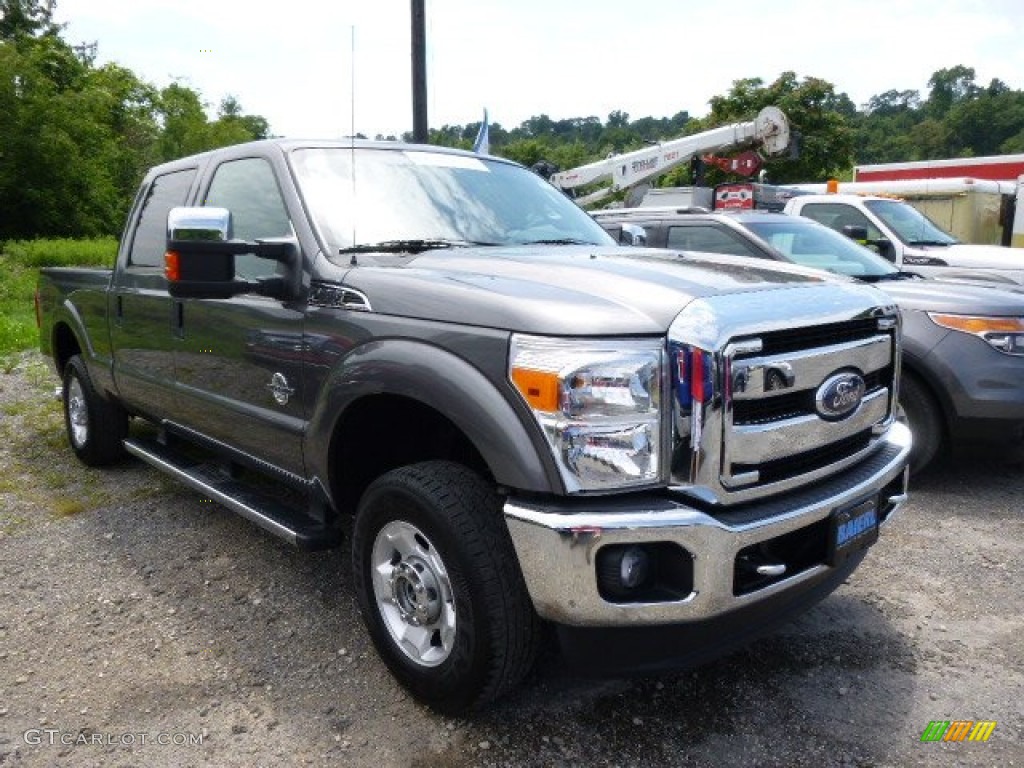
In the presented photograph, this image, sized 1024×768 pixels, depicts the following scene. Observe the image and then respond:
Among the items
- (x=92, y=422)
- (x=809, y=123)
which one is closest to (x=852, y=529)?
(x=92, y=422)

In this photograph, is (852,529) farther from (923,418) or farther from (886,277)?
(886,277)

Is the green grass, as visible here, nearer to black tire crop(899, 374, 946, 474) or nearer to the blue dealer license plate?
black tire crop(899, 374, 946, 474)

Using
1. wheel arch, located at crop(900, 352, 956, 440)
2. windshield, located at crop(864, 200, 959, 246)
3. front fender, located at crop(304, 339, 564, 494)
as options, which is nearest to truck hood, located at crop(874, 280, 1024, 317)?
wheel arch, located at crop(900, 352, 956, 440)

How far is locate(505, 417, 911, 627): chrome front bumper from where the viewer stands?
2.13 metres

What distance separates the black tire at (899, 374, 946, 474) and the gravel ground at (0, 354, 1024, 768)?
2.19ft

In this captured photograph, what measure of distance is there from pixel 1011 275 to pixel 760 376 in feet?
23.8

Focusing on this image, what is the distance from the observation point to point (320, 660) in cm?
305

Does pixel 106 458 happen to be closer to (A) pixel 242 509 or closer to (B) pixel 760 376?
(A) pixel 242 509

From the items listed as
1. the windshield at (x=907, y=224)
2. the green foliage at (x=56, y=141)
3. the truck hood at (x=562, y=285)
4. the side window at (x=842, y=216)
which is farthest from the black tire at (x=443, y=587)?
the green foliage at (x=56, y=141)

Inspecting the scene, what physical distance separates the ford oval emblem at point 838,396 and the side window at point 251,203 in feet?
6.68

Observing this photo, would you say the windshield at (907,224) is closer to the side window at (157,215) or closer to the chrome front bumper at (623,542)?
the side window at (157,215)

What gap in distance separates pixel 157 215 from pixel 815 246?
190 inches

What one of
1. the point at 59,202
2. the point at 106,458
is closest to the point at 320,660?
the point at 106,458

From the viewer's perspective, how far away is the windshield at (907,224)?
8500 mm
